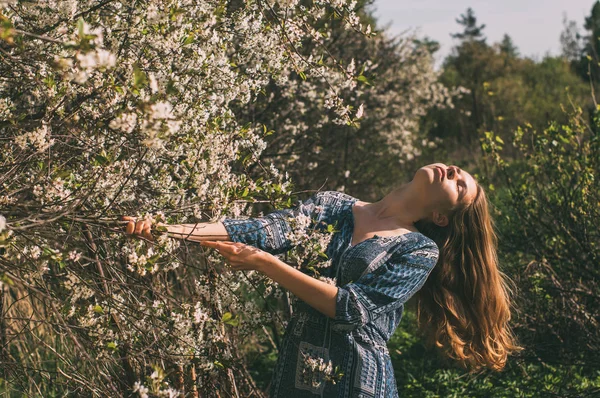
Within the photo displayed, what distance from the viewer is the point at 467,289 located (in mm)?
3020

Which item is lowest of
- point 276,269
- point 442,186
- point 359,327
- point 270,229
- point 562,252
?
point 359,327

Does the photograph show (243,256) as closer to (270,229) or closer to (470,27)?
(270,229)

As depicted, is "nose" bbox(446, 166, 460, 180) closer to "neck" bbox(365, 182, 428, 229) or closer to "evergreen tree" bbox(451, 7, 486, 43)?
"neck" bbox(365, 182, 428, 229)

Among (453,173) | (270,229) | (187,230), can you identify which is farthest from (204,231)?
(453,173)

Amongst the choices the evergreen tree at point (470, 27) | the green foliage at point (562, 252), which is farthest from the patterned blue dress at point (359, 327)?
the evergreen tree at point (470, 27)

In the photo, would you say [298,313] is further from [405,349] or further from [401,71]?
[401,71]

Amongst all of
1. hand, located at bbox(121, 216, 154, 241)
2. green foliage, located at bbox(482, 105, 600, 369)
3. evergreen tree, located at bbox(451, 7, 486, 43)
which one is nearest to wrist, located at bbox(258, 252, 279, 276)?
hand, located at bbox(121, 216, 154, 241)

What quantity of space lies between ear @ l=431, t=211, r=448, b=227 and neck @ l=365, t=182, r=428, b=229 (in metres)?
0.09

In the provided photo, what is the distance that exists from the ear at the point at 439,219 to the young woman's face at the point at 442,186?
1.2 inches

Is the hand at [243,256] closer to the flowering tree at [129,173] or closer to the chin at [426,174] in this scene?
the flowering tree at [129,173]

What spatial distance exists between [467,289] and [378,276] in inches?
27.0

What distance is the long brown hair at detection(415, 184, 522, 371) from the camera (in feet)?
9.78

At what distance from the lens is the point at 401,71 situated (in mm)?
11664

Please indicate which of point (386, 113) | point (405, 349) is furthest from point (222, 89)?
point (386, 113)
